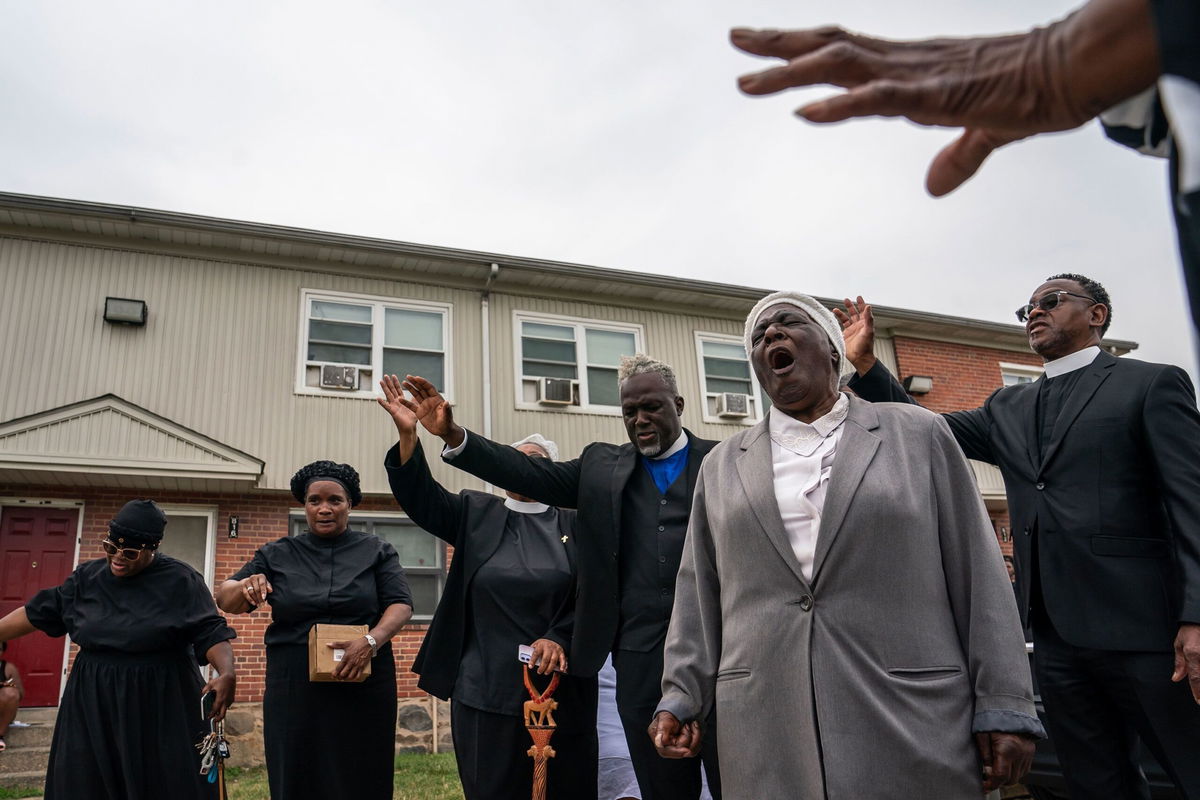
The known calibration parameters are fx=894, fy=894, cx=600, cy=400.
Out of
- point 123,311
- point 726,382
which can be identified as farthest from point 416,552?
point 726,382

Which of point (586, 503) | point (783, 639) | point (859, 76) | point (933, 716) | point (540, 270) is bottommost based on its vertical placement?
point (933, 716)

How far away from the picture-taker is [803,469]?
2.58 m

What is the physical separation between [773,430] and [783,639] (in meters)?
0.68

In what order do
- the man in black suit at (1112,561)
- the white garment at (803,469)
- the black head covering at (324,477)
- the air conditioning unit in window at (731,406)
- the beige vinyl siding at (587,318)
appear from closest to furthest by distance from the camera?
the white garment at (803,469), the man in black suit at (1112,561), the black head covering at (324,477), the beige vinyl siding at (587,318), the air conditioning unit in window at (731,406)

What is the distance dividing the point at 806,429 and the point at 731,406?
12.5 metres

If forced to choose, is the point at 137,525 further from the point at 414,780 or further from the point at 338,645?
the point at 414,780

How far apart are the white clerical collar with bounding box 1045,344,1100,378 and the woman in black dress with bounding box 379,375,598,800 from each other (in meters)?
2.41

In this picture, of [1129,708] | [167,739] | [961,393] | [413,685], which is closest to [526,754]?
[167,739]

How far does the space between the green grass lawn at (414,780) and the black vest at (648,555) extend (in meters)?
4.86

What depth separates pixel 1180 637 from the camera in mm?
2703

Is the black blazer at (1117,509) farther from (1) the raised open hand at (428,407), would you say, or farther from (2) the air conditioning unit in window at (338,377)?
(2) the air conditioning unit in window at (338,377)

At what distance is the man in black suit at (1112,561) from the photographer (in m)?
2.77

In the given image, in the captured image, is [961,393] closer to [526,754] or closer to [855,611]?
[526,754]

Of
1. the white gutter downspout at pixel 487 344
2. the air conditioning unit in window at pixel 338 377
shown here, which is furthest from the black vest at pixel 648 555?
the air conditioning unit in window at pixel 338 377
